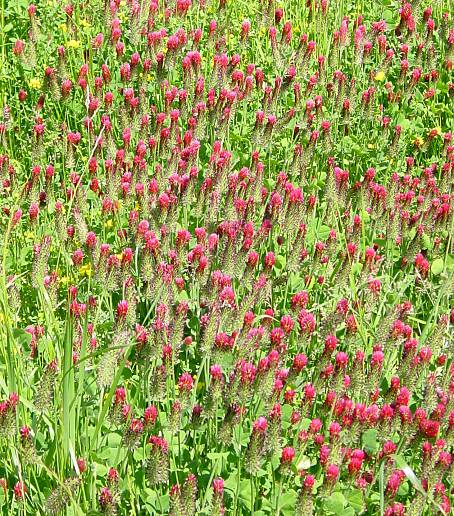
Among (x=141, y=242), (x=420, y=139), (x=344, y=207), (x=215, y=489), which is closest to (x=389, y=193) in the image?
(x=344, y=207)

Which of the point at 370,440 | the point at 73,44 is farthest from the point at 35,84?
the point at 370,440

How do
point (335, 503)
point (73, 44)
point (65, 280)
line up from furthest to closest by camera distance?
point (73, 44) < point (65, 280) < point (335, 503)

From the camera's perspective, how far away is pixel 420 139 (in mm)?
5906

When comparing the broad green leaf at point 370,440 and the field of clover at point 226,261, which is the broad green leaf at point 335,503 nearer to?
the field of clover at point 226,261

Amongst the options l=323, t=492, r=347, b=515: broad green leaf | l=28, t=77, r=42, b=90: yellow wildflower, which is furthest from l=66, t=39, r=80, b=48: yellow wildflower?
l=323, t=492, r=347, b=515: broad green leaf

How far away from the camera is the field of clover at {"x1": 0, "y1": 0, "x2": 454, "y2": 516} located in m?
3.61

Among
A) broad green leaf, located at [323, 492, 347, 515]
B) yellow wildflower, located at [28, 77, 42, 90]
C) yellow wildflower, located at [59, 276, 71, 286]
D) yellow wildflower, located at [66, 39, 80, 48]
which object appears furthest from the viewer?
yellow wildflower, located at [66, 39, 80, 48]

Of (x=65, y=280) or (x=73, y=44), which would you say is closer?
(x=65, y=280)

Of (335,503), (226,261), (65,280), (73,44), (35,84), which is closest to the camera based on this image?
(335,503)

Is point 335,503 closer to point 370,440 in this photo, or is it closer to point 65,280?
point 370,440

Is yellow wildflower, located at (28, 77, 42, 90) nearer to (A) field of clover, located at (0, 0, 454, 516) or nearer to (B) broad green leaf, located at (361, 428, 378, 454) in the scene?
(A) field of clover, located at (0, 0, 454, 516)

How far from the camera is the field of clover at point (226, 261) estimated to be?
361 cm

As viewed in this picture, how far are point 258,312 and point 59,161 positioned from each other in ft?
5.75

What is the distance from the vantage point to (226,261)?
437cm
